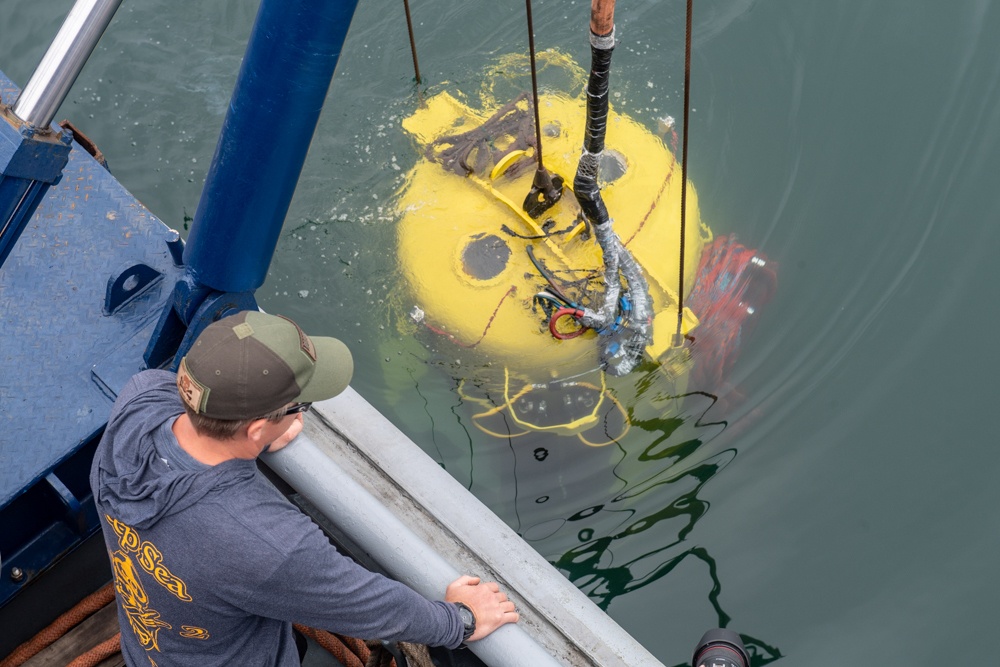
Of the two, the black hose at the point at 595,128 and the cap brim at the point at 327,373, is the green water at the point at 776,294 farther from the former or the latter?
the cap brim at the point at 327,373

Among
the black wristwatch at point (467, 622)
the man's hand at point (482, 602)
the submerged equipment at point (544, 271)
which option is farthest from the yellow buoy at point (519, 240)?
the black wristwatch at point (467, 622)

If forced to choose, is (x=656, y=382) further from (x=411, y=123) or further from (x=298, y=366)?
(x=298, y=366)

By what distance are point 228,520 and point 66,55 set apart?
107cm

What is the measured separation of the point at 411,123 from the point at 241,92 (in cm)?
324

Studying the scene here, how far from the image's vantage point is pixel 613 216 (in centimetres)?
493

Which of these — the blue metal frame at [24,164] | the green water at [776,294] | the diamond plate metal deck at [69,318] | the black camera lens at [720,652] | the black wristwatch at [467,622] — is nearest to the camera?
the black wristwatch at [467,622]

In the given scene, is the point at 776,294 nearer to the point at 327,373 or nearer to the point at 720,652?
the point at 720,652

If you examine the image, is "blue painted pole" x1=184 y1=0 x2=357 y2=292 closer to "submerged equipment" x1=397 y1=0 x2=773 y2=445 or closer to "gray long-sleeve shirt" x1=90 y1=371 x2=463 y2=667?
"gray long-sleeve shirt" x1=90 y1=371 x2=463 y2=667

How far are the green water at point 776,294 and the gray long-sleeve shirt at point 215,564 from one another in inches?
117

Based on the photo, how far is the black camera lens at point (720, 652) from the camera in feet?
7.70

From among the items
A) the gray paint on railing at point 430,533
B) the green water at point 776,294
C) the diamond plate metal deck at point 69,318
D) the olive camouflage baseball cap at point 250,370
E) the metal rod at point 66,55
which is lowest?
the green water at point 776,294

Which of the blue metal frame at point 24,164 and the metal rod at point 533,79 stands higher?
the blue metal frame at point 24,164

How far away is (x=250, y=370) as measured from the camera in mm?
1797

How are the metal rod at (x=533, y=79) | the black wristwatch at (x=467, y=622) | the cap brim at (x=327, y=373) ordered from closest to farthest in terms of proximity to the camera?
the cap brim at (x=327, y=373) → the black wristwatch at (x=467, y=622) → the metal rod at (x=533, y=79)
